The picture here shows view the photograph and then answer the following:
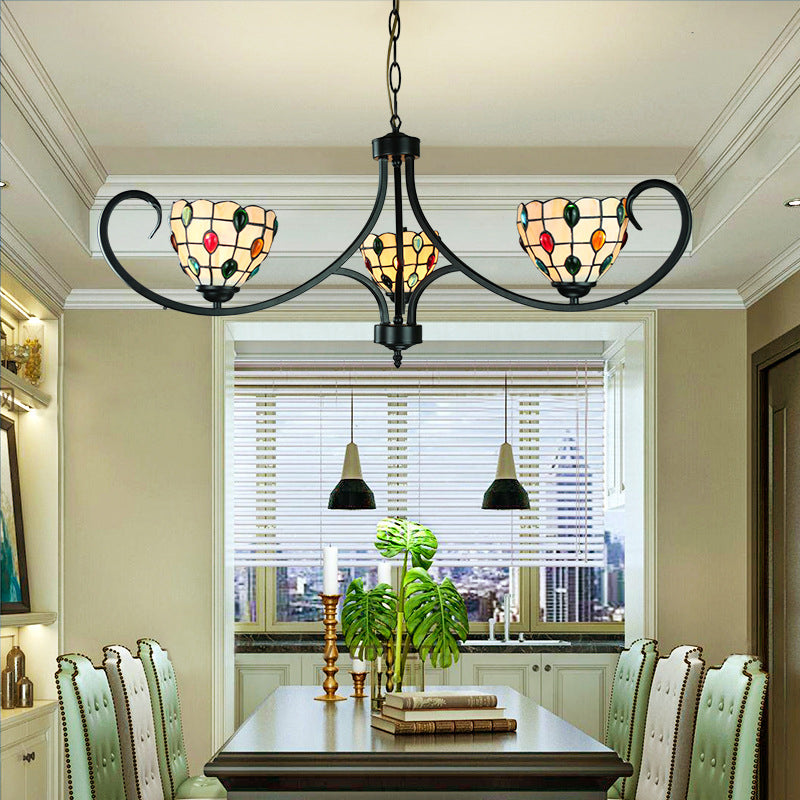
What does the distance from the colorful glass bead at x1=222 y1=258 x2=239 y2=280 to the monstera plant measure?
1979 mm

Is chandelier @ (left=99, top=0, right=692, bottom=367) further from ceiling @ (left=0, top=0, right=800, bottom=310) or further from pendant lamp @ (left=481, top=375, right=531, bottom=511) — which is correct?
pendant lamp @ (left=481, top=375, right=531, bottom=511)

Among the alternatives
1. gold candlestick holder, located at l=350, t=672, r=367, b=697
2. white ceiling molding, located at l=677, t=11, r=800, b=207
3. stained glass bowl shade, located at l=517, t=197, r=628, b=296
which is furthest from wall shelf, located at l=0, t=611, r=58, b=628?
white ceiling molding, located at l=677, t=11, r=800, b=207

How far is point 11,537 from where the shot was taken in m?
4.61

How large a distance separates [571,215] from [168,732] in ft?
9.26

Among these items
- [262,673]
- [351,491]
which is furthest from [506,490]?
[262,673]

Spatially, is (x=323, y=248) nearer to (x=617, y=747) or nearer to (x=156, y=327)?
(x=156, y=327)

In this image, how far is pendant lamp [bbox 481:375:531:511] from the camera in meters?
5.47

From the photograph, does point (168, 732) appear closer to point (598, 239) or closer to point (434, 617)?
point (434, 617)

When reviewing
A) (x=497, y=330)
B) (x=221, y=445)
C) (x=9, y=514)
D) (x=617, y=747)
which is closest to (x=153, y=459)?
(x=221, y=445)

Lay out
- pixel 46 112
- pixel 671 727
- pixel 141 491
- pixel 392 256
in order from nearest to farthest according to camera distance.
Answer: pixel 392 256, pixel 46 112, pixel 671 727, pixel 141 491

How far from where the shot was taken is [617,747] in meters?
4.20

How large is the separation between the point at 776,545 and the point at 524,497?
1269 millimetres

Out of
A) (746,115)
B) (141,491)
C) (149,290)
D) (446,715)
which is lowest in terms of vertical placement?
(446,715)

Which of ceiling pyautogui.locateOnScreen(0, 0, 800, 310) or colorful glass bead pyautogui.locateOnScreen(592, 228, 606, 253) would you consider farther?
ceiling pyautogui.locateOnScreen(0, 0, 800, 310)
